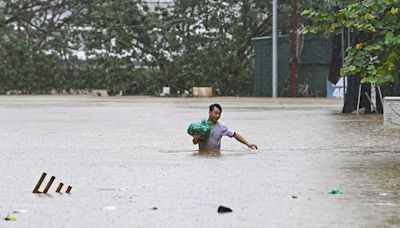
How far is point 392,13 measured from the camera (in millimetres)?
14312

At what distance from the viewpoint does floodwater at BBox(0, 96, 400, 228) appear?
29.6ft

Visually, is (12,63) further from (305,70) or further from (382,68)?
(382,68)

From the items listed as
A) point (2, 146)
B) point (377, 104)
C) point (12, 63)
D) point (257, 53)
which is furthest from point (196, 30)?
point (2, 146)

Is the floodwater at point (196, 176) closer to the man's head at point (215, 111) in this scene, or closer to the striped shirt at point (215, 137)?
the striped shirt at point (215, 137)

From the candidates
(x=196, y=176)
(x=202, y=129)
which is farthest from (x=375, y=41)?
(x=196, y=176)

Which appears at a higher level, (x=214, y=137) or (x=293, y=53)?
(x=293, y=53)

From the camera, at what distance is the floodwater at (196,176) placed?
9.01 metres

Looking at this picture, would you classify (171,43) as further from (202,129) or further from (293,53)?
(202,129)

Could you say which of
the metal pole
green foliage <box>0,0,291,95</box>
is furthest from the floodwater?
green foliage <box>0,0,291,95</box>

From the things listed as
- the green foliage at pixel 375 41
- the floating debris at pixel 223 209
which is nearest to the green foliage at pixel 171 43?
the green foliage at pixel 375 41

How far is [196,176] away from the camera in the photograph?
12.0 meters

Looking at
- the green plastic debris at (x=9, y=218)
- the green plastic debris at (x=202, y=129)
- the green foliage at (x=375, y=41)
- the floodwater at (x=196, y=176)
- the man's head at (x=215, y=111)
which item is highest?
the green foliage at (x=375, y=41)

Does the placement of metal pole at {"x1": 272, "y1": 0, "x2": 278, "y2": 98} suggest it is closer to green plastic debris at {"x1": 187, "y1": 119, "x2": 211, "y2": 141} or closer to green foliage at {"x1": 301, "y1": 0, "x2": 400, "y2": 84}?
green foliage at {"x1": 301, "y1": 0, "x2": 400, "y2": 84}

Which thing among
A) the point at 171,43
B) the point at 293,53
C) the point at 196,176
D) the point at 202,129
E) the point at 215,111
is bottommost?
the point at 196,176
